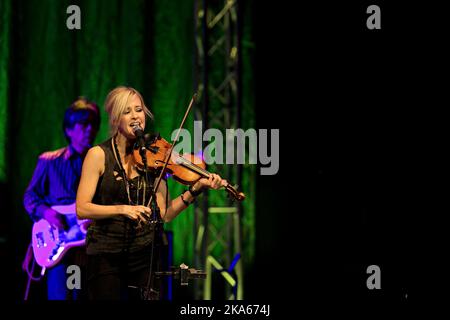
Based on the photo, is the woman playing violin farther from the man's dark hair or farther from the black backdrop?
the black backdrop

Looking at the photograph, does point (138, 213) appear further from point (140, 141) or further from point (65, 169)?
point (65, 169)

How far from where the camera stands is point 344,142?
18.5 feet

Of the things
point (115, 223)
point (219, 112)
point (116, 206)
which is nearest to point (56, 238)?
point (115, 223)

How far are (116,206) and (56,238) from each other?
5.29ft

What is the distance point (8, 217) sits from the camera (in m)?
5.19

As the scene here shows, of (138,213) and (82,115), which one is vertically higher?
(82,115)

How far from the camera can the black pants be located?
2.95 meters

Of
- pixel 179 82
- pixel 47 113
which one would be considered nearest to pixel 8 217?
pixel 47 113

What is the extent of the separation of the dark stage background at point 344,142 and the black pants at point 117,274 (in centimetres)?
254

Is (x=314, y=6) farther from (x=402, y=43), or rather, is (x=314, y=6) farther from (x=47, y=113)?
(x=47, y=113)

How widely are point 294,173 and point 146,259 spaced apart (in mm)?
2836

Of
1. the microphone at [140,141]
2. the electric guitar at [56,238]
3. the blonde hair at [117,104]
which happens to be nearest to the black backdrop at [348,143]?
the electric guitar at [56,238]

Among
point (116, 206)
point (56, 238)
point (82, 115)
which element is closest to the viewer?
point (116, 206)

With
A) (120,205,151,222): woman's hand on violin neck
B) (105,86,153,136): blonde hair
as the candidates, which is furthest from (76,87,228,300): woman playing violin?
(120,205,151,222): woman's hand on violin neck
